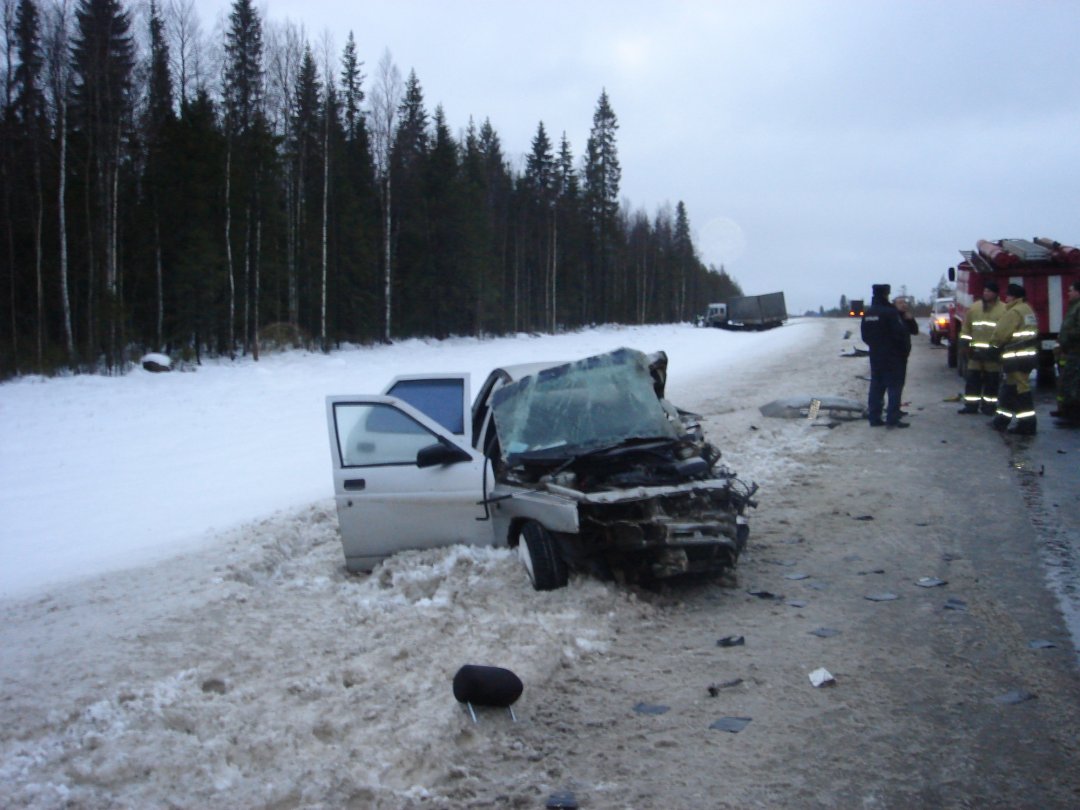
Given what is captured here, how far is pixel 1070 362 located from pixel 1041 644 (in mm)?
9104

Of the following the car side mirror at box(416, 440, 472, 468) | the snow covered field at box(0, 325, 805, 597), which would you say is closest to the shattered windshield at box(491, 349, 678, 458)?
the car side mirror at box(416, 440, 472, 468)

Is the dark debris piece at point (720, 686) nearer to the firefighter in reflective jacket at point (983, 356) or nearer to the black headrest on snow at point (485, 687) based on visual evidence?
the black headrest on snow at point (485, 687)

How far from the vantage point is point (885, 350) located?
13.8 metres

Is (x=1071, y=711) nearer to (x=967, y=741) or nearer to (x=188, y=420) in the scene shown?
(x=967, y=741)

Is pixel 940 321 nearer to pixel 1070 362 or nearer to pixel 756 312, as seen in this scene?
pixel 1070 362

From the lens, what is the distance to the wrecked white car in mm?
6328

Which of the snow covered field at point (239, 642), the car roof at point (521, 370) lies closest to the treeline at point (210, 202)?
the snow covered field at point (239, 642)

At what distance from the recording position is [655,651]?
566cm

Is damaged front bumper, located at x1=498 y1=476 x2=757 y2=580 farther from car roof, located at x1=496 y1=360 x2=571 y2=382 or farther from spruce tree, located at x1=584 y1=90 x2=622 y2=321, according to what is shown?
spruce tree, located at x1=584 y1=90 x2=622 y2=321

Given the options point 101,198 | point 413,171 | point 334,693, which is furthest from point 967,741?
point 413,171

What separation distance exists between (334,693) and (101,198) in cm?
3105

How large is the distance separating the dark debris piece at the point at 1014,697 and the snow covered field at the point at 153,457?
22.9ft

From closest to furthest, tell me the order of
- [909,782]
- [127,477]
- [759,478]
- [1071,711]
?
1. [909,782]
2. [1071,711]
3. [759,478]
4. [127,477]

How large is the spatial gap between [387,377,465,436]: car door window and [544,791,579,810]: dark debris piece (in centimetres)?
421
